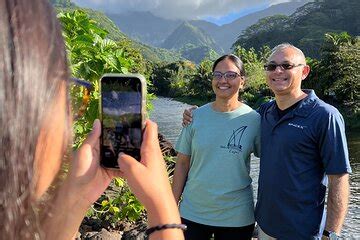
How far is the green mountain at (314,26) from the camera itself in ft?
236

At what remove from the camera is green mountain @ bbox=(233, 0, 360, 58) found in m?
71.8

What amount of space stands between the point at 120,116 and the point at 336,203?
1.67 meters

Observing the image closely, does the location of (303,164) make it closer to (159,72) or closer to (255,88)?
(255,88)

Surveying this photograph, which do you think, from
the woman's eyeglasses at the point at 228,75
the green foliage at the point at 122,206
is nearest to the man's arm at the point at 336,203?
the woman's eyeglasses at the point at 228,75

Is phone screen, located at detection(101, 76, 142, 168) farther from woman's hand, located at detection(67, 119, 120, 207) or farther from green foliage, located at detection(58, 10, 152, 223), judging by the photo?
green foliage, located at detection(58, 10, 152, 223)

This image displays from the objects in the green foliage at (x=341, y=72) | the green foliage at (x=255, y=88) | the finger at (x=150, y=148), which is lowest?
the green foliage at (x=255, y=88)

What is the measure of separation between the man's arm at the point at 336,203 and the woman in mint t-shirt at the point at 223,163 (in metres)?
0.53

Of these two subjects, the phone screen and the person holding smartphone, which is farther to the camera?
the phone screen

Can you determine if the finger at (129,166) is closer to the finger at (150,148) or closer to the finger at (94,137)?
the finger at (150,148)

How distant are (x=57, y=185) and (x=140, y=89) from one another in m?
0.64

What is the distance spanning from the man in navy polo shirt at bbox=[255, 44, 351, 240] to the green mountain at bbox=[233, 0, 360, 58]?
64727mm

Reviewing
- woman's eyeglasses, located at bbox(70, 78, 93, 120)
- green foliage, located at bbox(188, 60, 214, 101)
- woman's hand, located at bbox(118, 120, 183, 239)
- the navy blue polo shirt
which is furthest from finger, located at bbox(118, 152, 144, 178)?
green foliage, located at bbox(188, 60, 214, 101)

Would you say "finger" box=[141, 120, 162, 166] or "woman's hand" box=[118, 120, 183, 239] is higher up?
"finger" box=[141, 120, 162, 166]

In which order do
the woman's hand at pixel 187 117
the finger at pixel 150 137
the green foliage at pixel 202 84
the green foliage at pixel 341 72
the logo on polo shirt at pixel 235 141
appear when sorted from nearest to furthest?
the finger at pixel 150 137 < the logo on polo shirt at pixel 235 141 < the woman's hand at pixel 187 117 < the green foliage at pixel 341 72 < the green foliage at pixel 202 84
